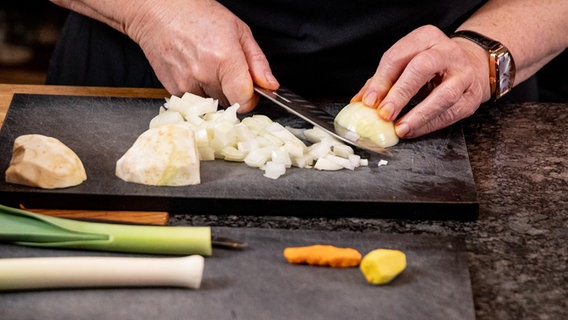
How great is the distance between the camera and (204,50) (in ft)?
6.44

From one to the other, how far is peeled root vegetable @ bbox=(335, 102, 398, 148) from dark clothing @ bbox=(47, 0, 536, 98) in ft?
1.05

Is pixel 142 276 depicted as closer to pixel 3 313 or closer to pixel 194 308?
pixel 194 308

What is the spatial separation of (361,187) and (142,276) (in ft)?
1.60

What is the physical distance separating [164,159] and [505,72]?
858 millimetres

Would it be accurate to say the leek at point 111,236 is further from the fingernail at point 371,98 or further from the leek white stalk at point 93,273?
the fingernail at point 371,98

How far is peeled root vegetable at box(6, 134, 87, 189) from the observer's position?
162cm

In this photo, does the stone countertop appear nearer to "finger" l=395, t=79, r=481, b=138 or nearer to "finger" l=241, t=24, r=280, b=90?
"finger" l=395, t=79, r=481, b=138

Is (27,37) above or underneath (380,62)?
underneath

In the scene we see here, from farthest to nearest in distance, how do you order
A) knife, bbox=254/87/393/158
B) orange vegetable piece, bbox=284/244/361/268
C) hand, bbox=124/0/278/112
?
hand, bbox=124/0/278/112
knife, bbox=254/87/393/158
orange vegetable piece, bbox=284/244/361/268

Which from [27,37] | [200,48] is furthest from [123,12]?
[27,37]

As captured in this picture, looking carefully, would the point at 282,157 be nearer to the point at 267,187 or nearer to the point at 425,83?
the point at 267,187

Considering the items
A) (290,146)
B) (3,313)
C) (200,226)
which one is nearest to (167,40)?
(290,146)

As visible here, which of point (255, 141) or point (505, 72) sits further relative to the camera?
point (505, 72)

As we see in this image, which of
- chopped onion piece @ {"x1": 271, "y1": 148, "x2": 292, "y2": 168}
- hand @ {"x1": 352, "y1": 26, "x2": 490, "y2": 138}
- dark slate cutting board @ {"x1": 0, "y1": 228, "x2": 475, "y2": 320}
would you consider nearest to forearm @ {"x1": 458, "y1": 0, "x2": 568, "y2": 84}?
hand @ {"x1": 352, "y1": 26, "x2": 490, "y2": 138}
